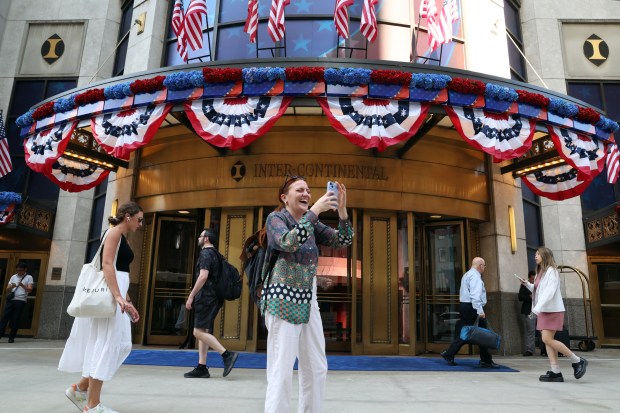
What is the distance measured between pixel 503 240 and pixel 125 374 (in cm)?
843

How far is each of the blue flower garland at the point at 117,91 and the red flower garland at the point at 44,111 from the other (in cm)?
148

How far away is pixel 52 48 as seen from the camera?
50.2 feet

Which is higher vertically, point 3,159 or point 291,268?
point 3,159

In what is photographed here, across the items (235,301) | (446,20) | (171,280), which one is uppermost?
(446,20)

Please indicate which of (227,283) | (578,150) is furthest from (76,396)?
(578,150)

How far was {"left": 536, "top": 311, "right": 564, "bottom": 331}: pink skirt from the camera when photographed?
6492mm

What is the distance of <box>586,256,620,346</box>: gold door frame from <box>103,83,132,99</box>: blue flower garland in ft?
41.7

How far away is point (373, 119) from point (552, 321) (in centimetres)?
407

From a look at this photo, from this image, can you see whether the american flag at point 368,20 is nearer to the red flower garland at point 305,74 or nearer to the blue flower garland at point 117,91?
the red flower garland at point 305,74

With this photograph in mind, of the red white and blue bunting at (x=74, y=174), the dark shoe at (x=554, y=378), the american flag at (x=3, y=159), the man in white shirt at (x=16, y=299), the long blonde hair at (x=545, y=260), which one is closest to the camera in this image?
the dark shoe at (x=554, y=378)

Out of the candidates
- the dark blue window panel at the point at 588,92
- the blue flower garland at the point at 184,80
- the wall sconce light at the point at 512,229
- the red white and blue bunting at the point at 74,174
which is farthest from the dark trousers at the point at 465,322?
the dark blue window panel at the point at 588,92

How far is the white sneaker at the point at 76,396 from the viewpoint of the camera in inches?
159

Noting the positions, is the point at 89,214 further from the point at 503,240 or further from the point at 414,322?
the point at 503,240

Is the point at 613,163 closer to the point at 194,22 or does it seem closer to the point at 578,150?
the point at 578,150
